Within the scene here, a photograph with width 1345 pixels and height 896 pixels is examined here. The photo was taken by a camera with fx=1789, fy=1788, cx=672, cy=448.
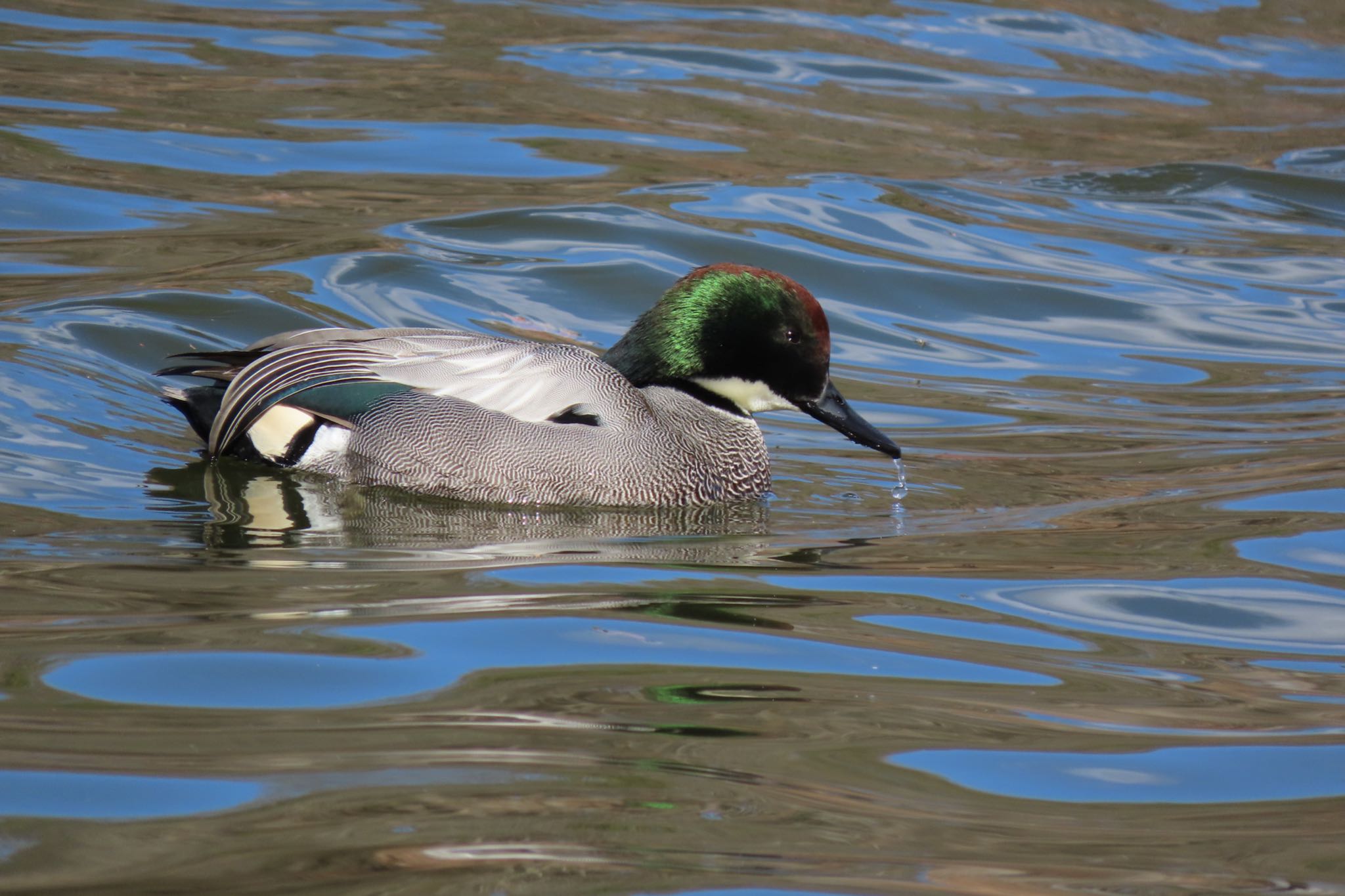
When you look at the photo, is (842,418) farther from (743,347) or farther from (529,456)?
(529,456)

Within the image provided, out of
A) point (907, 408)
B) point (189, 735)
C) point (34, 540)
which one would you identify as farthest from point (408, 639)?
point (907, 408)

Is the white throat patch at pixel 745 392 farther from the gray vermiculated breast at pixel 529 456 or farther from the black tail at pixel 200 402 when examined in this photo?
the black tail at pixel 200 402

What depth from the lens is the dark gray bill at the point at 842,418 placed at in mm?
6555

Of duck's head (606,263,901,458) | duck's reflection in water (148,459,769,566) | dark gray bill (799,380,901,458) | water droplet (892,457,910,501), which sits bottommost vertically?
water droplet (892,457,910,501)

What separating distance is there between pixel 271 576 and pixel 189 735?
4.67 feet

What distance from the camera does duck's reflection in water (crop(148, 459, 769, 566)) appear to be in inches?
204

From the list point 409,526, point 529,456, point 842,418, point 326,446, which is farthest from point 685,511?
point 326,446

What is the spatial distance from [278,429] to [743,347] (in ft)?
5.64

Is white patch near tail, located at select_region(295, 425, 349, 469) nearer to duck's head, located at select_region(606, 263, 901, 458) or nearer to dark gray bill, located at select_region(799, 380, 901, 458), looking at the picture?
duck's head, located at select_region(606, 263, 901, 458)

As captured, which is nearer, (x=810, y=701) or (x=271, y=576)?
(x=810, y=701)

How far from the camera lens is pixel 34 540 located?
513 centimetres

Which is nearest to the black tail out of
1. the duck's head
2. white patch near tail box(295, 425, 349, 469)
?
white patch near tail box(295, 425, 349, 469)

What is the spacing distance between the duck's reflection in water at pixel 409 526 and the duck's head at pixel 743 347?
45cm

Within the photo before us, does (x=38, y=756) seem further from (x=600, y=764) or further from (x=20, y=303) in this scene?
(x=20, y=303)
